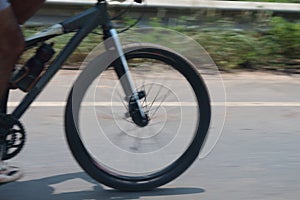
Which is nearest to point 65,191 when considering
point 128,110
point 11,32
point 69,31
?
point 128,110

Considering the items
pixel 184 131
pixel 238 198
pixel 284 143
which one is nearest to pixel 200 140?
pixel 184 131

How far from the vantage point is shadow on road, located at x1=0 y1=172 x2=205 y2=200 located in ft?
12.8

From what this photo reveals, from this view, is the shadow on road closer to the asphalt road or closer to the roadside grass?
the asphalt road

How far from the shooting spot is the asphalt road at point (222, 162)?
399cm

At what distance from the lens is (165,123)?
4.07 meters

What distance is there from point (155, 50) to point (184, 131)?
0.53m

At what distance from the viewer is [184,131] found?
4.05 m

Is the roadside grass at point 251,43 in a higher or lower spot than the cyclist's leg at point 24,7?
lower

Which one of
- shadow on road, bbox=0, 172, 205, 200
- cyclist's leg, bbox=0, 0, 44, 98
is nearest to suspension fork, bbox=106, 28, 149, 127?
shadow on road, bbox=0, 172, 205, 200

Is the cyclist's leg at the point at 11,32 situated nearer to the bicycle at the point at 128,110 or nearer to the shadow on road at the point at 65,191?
the bicycle at the point at 128,110

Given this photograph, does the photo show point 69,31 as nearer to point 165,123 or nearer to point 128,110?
point 128,110

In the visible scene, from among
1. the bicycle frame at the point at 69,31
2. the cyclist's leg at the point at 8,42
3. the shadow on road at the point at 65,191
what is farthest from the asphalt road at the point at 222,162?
the cyclist's leg at the point at 8,42

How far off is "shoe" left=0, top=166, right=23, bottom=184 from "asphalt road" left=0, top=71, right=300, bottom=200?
134mm

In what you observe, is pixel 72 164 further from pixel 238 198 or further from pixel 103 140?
pixel 238 198
